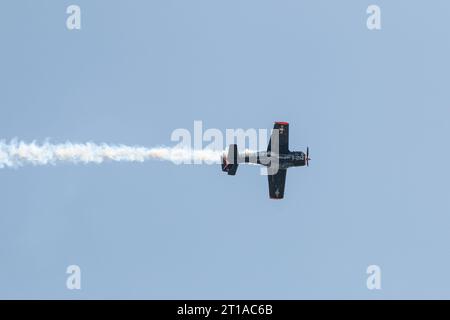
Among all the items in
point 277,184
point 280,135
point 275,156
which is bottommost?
point 277,184

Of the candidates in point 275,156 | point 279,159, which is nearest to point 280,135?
point 275,156

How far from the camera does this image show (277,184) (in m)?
78.2

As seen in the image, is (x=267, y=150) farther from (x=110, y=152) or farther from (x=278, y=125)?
(x=110, y=152)

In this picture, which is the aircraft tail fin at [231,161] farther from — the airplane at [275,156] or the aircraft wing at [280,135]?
the aircraft wing at [280,135]

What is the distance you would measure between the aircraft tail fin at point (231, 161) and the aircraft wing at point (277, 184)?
18.5 ft

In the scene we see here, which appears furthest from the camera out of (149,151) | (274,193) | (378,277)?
(274,193)

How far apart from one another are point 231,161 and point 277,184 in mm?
7016

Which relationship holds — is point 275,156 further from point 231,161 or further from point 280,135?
point 231,161

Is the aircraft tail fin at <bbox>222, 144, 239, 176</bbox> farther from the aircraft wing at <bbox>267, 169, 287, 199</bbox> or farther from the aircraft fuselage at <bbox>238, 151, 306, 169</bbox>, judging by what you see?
the aircraft wing at <bbox>267, 169, 287, 199</bbox>

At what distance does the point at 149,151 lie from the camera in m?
72.6

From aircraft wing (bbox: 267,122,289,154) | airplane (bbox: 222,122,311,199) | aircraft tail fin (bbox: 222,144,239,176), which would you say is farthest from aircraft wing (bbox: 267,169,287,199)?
aircraft tail fin (bbox: 222,144,239,176)

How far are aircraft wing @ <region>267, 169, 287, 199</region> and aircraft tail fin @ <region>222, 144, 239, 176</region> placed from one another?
18.5 ft

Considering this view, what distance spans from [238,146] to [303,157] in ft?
20.5
